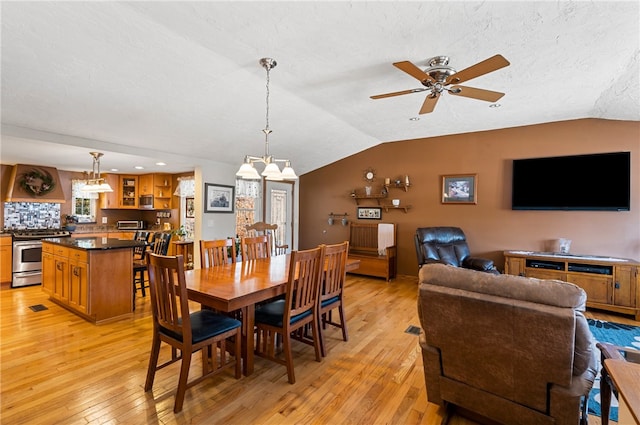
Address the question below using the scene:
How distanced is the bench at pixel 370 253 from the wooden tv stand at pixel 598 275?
2096 mm

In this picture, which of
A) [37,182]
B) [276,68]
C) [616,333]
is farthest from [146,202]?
[616,333]

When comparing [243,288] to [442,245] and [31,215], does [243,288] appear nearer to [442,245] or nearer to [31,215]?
[442,245]

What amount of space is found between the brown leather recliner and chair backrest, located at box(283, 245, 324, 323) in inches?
91.5

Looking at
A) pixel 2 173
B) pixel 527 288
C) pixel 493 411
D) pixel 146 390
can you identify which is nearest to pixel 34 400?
pixel 146 390

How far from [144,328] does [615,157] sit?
254 inches

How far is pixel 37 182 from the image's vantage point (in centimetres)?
562

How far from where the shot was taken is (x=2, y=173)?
5.43 metres

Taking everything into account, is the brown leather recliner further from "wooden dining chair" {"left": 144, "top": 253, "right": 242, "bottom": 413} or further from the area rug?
"wooden dining chair" {"left": 144, "top": 253, "right": 242, "bottom": 413}

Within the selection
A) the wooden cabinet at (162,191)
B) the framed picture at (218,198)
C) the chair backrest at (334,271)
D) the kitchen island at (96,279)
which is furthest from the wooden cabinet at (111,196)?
the chair backrest at (334,271)

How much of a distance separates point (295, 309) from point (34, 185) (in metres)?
6.02

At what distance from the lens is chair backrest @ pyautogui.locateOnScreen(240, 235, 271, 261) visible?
3.45 meters

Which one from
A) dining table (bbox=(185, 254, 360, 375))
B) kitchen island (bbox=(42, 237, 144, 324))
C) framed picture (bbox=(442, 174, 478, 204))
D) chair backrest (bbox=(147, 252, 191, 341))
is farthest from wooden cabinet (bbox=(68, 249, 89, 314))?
framed picture (bbox=(442, 174, 478, 204))

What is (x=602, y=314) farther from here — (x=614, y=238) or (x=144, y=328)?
(x=144, y=328)

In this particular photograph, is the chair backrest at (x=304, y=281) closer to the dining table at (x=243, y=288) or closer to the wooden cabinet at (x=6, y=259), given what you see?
the dining table at (x=243, y=288)
